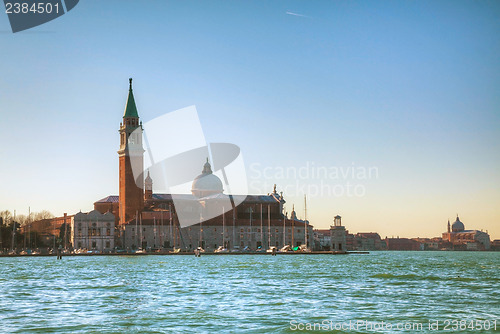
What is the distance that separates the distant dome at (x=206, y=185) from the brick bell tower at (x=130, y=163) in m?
11.0

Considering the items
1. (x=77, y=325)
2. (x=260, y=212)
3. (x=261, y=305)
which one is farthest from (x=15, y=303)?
(x=260, y=212)

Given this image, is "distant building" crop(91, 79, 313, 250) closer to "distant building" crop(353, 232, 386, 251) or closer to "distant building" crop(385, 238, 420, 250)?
"distant building" crop(353, 232, 386, 251)

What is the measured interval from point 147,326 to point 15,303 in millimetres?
7172

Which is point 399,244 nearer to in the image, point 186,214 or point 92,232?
point 186,214

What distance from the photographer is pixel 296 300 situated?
22.7m

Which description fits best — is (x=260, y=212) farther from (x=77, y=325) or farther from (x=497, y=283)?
(x=77, y=325)

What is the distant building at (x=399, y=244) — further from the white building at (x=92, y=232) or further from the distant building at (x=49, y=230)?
the white building at (x=92, y=232)

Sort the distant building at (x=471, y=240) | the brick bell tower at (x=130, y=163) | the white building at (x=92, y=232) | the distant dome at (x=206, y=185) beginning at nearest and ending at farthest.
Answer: the white building at (x=92, y=232), the brick bell tower at (x=130, y=163), the distant dome at (x=206, y=185), the distant building at (x=471, y=240)

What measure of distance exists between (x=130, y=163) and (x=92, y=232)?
10.6 meters

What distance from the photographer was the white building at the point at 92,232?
92.4 m

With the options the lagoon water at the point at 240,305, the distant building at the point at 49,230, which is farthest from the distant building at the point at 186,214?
the lagoon water at the point at 240,305

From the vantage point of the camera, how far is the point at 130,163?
93438 millimetres

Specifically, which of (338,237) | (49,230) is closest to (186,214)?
(338,237)

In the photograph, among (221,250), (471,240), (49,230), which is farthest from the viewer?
(471,240)
